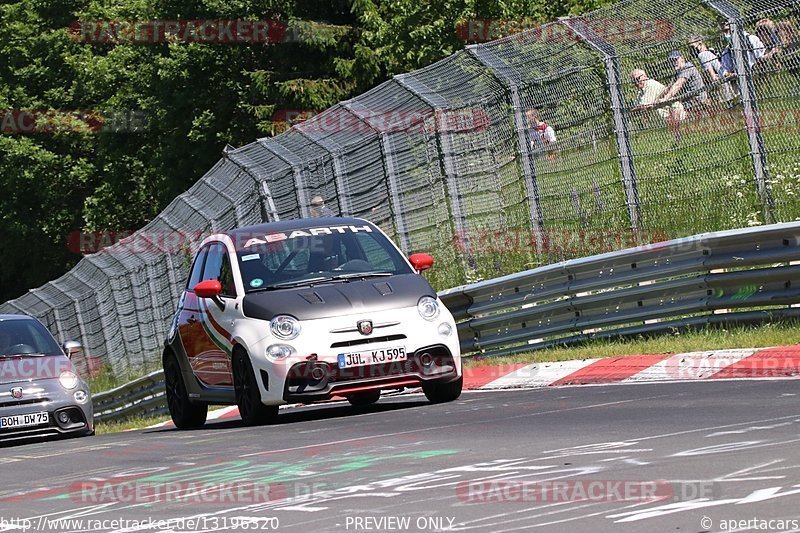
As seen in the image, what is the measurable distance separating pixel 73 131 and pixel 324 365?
52.6 m

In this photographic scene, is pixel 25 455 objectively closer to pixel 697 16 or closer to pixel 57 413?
pixel 57 413

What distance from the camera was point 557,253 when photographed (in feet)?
57.3

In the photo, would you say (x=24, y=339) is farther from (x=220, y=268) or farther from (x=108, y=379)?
(x=108, y=379)

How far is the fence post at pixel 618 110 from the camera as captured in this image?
1557 centimetres

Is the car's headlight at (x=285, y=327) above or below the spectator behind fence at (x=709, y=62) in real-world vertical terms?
below

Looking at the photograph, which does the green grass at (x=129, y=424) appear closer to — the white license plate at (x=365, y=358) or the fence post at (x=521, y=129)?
the fence post at (x=521, y=129)

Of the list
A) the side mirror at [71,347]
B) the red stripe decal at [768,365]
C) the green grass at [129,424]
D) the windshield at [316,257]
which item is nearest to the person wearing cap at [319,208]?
the green grass at [129,424]

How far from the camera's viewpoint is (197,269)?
14789mm

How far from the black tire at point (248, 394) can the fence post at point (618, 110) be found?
15.8ft

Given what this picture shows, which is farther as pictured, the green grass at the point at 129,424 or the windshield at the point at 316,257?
the green grass at the point at 129,424

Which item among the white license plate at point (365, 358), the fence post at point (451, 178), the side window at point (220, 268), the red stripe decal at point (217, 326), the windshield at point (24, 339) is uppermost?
the fence post at point (451, 178)

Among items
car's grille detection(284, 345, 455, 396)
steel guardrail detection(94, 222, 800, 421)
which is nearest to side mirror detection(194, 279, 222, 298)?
car's grille detection(284, 345, 455, 396)

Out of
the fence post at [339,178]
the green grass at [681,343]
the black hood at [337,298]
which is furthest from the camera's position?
the fence post at [339,178]

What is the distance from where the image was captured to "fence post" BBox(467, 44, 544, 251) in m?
17.1
